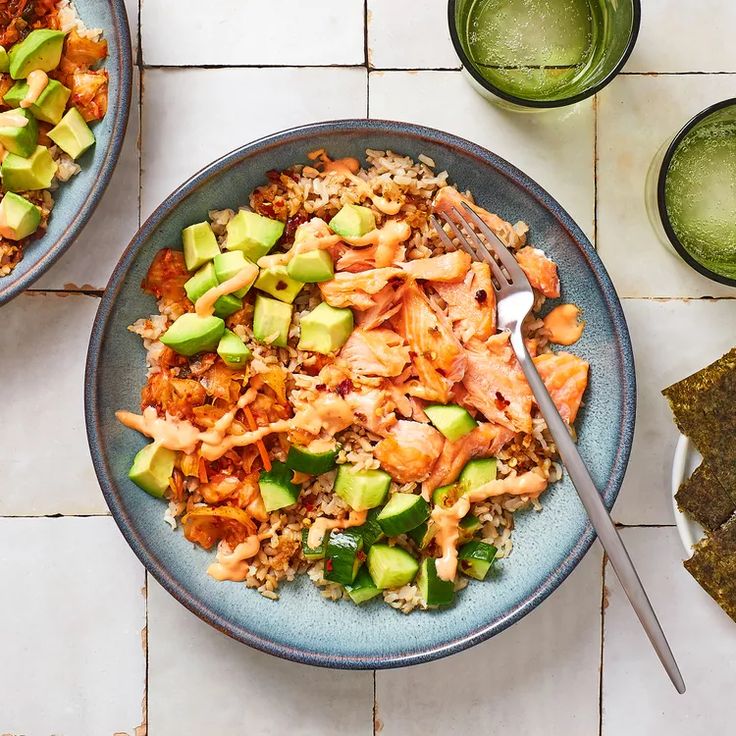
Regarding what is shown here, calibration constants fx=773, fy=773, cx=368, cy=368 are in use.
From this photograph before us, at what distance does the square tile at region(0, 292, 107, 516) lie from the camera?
180 centimetres

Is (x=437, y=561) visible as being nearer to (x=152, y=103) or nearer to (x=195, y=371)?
(x=195, y=371)

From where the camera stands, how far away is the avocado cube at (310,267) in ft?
4.97

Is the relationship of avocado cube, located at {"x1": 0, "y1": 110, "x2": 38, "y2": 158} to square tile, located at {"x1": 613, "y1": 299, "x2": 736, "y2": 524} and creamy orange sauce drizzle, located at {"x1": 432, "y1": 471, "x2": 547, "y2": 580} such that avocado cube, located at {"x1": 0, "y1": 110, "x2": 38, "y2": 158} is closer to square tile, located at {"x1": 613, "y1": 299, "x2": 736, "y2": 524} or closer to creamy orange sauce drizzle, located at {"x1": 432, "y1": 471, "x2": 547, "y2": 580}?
creamy orange sauce drizzle, located at {"x1": 432, "y1": 471, "x2": 547, "y2": 580}

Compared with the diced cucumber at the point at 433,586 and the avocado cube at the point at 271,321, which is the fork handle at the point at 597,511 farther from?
the avocado cube at the point at 271,321

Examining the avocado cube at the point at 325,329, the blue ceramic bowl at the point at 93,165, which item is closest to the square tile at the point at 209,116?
the blue ceramic bowl at the point at 93,165

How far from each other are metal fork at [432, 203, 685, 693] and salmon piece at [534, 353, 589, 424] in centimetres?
8

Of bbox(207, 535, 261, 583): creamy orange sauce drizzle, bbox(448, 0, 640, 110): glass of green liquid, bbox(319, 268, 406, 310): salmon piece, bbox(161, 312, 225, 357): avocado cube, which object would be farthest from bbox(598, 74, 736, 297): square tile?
bbox(207, 535, 261, 583): creamy orange sauce drizzle

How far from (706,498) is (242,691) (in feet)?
3.81

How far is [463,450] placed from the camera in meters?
1.58

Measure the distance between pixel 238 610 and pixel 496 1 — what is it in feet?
4.65

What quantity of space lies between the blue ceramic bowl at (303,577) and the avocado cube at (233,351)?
190 millimetres

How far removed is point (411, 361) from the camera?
157 cm

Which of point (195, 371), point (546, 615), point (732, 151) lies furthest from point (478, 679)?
point (732, 151)

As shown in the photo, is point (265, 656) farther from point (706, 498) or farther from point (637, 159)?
point (637, 159)
